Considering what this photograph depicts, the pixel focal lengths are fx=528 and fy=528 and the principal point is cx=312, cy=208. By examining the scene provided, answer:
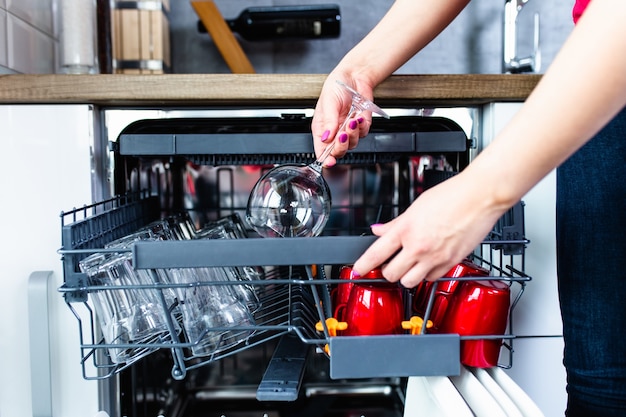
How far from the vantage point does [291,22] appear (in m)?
1.35

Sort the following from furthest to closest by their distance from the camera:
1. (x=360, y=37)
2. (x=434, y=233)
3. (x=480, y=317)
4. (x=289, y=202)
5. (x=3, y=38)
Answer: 1. (x=360, y=37)
2. (x=3, y=38)
3. (x=289, y=202)
4. (x=480, y=317)
5. (x=434, y=233)

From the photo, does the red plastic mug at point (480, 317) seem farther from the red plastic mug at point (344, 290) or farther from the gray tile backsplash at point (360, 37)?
the gray tile backsplash at point (360, 37)

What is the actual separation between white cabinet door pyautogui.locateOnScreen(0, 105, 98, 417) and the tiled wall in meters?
0.30

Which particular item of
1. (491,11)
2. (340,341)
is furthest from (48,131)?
(491,11)

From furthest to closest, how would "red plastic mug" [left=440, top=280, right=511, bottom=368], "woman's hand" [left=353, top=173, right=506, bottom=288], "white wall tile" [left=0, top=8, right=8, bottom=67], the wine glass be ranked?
"white wall tile" [left=0, top=8, right=8, bottom=67], the wine glass, "red plastic mug" [left=440, top=280, right=511, bottom=368], "woman's hand" [left=353, top=173, right=506, bottom=288]

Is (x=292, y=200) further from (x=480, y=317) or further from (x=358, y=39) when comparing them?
(x=358, y=39)

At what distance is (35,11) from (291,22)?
594mm

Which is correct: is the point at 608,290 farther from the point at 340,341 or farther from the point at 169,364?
the point at 169,364

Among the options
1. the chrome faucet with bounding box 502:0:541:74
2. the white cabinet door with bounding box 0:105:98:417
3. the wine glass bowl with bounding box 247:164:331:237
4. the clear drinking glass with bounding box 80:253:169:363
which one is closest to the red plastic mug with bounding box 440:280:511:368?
the wine glass bowl with bounding box 247:164:331:237

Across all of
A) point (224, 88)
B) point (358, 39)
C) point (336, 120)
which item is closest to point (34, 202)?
point (224, 88)

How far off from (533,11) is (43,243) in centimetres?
136

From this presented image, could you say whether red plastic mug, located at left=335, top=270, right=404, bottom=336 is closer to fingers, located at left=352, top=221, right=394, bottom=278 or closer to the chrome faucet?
fingers, located at left=352, top=221, right=394, bottom=278

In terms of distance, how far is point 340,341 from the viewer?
0.57 metres

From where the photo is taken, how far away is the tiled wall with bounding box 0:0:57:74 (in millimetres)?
1044
